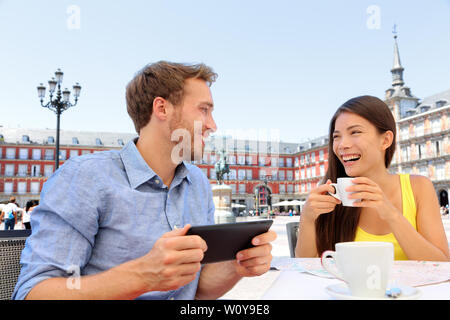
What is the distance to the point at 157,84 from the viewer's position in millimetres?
980

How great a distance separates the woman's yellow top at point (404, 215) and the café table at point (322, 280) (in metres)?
0.27

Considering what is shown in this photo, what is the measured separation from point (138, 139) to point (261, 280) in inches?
101

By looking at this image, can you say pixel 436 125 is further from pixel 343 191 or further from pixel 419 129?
pixel 343 191

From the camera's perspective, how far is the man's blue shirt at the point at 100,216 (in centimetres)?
68

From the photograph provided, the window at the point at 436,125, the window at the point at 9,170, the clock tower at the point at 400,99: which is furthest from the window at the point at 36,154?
the window at the point at 436,125

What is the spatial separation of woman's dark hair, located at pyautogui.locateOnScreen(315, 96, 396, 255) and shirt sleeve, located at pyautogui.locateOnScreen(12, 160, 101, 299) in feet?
2.85

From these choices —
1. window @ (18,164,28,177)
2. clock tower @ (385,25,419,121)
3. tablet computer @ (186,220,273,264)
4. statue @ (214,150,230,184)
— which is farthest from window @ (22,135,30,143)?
tablet computer @ (186,220,273,264)

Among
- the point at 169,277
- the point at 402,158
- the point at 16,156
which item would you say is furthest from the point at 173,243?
the point at 16,156

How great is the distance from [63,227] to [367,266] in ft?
1.98

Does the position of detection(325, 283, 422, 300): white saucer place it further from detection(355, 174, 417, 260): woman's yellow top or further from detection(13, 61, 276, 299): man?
detection(355, 174, 417, 260): woman's yellow top

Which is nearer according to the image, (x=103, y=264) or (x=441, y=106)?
(x=103, y=264)

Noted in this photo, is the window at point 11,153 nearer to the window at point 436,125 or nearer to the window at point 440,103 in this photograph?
the window at point 436,125
